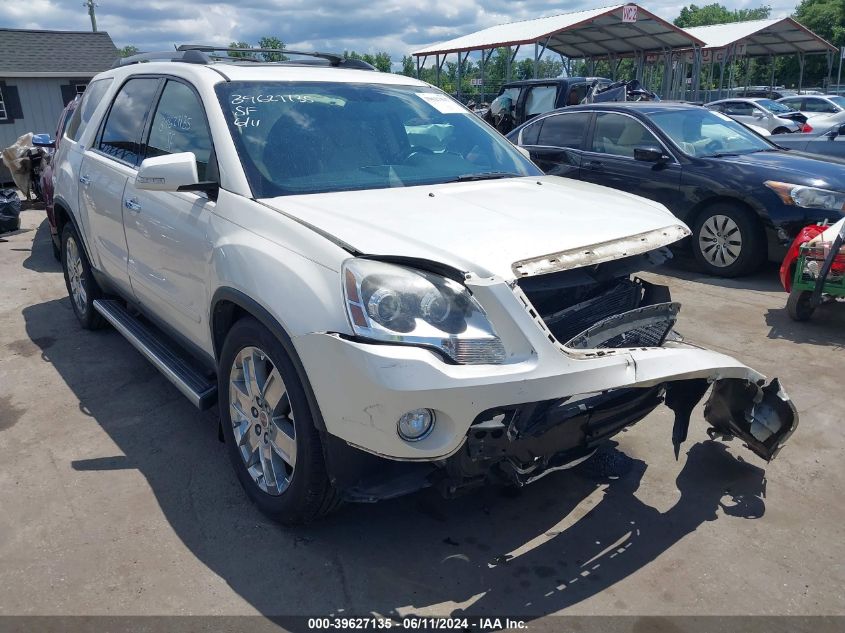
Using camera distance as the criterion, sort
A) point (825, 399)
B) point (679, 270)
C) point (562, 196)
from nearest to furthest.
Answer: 1. point (562, 196)
2. point (825, 399)
3. point (679, 270)

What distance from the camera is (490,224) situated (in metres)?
2.79

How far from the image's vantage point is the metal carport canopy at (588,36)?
70.7 feet

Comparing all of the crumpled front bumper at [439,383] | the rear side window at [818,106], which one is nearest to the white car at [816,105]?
the rear side window at [818,106]

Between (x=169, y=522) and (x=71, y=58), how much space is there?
82.4 ft

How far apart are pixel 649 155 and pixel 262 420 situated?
18.5 ft

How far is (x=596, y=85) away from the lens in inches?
530

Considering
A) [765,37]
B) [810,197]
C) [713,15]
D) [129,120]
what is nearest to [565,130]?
[810,197]

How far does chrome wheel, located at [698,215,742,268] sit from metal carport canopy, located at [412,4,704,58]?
15947 millimetres

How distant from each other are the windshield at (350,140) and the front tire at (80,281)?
2380 mm

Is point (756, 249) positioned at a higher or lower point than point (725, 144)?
lower

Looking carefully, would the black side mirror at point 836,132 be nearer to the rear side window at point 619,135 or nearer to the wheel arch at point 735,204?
the rear side window at point 619,135

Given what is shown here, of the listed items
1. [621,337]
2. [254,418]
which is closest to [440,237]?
[621,337]

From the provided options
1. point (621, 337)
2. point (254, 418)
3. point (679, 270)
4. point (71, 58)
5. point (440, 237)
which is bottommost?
point (679, 270)

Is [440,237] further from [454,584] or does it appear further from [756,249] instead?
[756,249]
